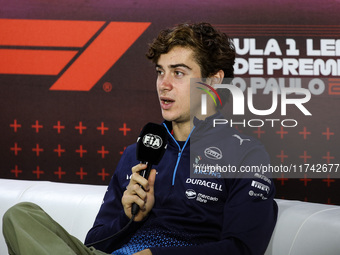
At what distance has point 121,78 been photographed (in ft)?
8.64

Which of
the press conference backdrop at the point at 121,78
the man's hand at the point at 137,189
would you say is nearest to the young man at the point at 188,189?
the man's hand at the point at 137,189

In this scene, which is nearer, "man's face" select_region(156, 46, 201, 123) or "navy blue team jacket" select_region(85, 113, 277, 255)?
"navy blue team jacket" select_region(85, 113, 277, 255)

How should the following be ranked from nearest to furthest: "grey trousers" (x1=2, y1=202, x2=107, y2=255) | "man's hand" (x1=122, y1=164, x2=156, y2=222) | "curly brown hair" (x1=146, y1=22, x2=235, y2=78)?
"grey trousers" (x1=2, y1=202, x2=107, y2=255) → "man's hand" (x1=122, y1=164, x2=156, y2=222) → "curly brown hair" (x1=146, y1=22, x2=235, y2=78)

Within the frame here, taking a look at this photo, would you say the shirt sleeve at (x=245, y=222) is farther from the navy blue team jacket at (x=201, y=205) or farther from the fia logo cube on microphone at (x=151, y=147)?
the fia logo cube on microphone at (x=151, y=147)

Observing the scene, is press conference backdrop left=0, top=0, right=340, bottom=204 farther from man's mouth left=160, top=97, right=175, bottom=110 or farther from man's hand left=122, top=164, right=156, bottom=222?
man's hand left=122, top=164, right=156, bottom=222

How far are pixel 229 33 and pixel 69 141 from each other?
3.28ft

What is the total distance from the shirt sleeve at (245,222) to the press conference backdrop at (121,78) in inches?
29.9

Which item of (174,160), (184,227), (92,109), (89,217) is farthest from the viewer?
(92,109)

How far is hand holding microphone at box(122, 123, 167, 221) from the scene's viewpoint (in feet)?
5.26

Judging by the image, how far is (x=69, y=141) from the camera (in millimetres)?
2713

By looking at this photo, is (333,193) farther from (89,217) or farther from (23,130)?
(23,130)

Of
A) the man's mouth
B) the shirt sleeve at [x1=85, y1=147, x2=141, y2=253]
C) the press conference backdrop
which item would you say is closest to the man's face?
the man's mouth

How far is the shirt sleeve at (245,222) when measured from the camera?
1.65 metres

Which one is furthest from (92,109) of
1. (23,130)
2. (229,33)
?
(229,33)
